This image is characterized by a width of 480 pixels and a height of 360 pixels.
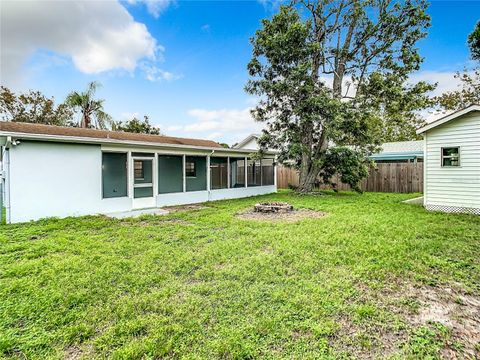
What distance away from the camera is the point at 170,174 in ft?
37.9

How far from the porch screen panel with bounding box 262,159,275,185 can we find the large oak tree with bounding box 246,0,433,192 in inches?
61.3

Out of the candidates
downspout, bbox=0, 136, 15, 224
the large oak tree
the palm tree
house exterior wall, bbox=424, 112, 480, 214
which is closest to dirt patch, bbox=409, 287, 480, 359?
house exterior wall, bbox=424, 112, 480, 214

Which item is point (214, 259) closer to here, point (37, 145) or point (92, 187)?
point (92, 187)

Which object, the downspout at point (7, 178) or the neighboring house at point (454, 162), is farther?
the neighboring house at point (454, 162)

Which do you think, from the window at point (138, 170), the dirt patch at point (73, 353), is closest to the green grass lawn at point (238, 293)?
the dirt patch at point (73, 353)

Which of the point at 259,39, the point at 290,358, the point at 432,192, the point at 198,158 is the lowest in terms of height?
the point at 290,358

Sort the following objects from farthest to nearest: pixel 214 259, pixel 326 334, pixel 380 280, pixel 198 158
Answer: pixel 198 158 < pixel 214 259 < pixel 380 280 < pixel 326 334

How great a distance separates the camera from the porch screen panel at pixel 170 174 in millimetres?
11211

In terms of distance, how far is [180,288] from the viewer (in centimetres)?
323

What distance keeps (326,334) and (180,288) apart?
5.93 feet

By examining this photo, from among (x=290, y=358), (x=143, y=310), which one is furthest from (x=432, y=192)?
(x=143, y=310)

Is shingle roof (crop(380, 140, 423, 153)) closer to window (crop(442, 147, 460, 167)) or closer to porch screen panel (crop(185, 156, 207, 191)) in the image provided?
window (crop(442, 147, 460, 167))

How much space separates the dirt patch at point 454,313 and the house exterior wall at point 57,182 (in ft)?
29.6

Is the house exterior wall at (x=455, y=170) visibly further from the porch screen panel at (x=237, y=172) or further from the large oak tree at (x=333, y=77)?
the porch screen panel at (x=237, y=172)
